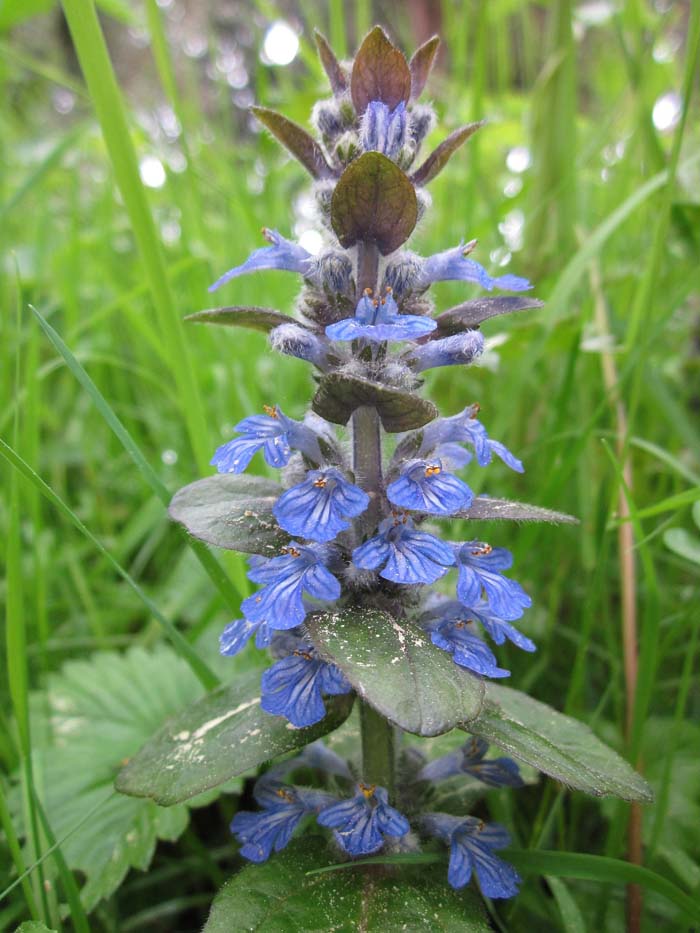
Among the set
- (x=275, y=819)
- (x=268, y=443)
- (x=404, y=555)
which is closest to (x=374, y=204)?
(x=268, y=443)

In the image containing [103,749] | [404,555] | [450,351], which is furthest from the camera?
Result: [103,749]

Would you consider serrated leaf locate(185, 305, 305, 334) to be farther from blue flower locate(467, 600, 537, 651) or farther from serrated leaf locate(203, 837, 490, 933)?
serrated leaf locate(203, 837, 490, 933)

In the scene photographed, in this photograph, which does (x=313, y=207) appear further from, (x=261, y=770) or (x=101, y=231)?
(x=101, y=231)

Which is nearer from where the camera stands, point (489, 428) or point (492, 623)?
point (492, 623)

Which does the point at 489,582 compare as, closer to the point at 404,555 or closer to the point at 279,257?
the point at 404,555

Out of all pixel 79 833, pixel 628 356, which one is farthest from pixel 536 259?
pixel 79 833

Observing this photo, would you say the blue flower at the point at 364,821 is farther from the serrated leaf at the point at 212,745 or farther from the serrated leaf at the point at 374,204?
the serrated leaf at the point at 374,204

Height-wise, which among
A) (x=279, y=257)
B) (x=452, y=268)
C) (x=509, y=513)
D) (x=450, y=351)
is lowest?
(x=509, y=513)

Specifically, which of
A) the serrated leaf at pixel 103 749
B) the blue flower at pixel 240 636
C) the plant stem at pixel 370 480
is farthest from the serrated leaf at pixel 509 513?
the serrated leaf at pixel 103 749
